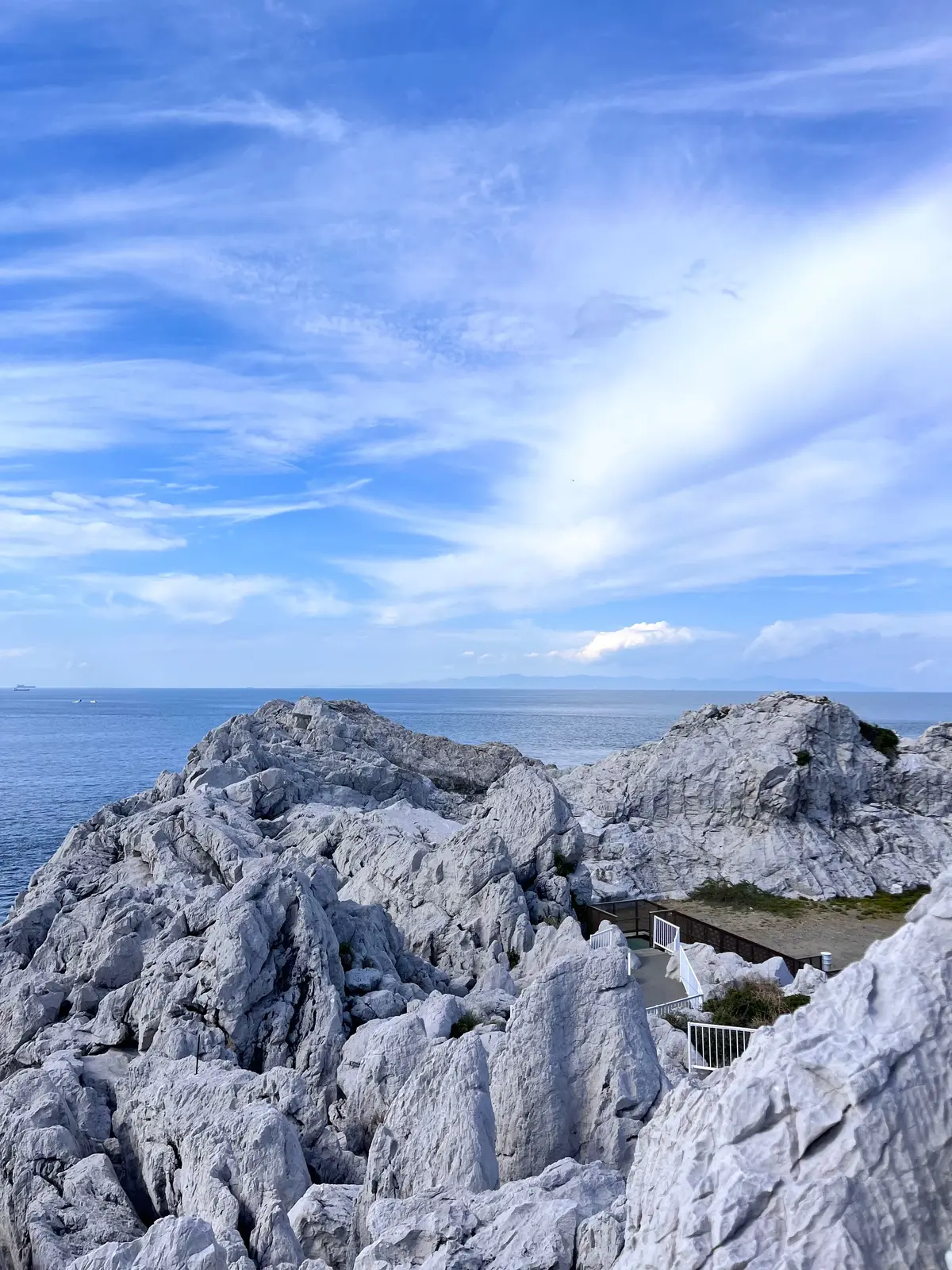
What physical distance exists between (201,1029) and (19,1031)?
5.36 m

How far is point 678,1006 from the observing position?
19.5 meters

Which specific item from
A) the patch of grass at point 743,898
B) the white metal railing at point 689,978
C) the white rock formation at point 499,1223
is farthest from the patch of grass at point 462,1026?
the patch of grass at point 743,898

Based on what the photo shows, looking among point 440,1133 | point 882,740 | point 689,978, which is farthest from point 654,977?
point 882,740

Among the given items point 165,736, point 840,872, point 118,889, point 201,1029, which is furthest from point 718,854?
point 165,736

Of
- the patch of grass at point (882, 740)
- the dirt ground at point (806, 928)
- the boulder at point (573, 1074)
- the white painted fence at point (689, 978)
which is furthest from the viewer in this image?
the patch of grass at point (882, 740)

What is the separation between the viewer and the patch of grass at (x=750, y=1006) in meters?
18.2

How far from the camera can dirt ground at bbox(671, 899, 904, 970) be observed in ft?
101

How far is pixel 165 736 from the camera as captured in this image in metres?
147

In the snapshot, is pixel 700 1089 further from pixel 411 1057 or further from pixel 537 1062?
pixel 411 1057

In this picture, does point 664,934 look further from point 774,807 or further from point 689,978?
point 774,807

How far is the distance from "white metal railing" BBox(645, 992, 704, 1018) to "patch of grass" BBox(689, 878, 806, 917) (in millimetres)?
18375

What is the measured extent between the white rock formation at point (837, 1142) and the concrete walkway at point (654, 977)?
50.3 feet

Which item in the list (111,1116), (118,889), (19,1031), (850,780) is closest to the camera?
(111,1116)

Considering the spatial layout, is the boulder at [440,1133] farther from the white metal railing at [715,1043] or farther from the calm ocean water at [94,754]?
the calm ocean water at [94,754]
